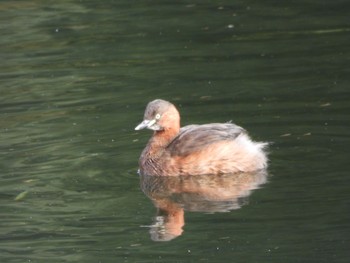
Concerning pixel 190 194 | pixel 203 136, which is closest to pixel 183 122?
pixel 203 136

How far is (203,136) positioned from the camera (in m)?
11.2

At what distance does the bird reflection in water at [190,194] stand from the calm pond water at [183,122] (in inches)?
0.9

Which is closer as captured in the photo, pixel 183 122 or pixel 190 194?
pixel 190 194

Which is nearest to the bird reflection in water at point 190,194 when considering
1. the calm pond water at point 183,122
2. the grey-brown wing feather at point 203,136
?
the calm pond water at point 183,122

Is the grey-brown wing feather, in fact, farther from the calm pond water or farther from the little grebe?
the calm pond water

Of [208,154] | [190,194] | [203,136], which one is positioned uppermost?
[203,136]

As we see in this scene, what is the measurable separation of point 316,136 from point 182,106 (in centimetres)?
210

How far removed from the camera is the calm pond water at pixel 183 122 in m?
9.31

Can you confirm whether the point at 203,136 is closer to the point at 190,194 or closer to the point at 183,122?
the point at 190,194

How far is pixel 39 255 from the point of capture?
9.14 metres

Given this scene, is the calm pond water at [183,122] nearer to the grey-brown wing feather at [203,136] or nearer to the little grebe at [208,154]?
the little grebe at [208,154]

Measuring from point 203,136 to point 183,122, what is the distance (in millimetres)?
1538

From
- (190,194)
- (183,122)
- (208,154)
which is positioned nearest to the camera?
(190,194)

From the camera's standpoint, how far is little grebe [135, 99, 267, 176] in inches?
439
